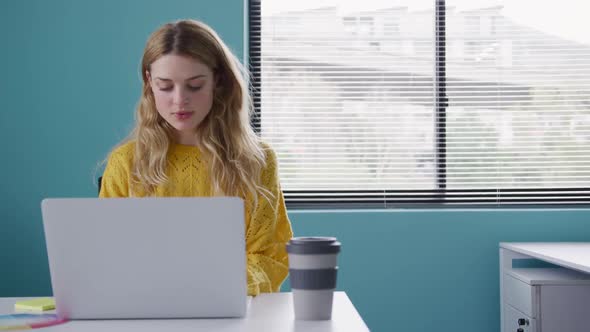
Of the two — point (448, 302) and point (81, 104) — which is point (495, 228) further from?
point (81, 104)

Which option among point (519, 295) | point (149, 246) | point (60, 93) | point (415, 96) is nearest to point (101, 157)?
point (60, 93)

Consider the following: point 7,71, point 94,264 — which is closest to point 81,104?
point 7,71

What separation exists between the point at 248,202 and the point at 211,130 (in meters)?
0.23

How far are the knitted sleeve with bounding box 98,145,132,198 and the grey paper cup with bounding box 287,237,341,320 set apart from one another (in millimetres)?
715

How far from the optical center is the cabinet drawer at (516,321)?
3146 mm

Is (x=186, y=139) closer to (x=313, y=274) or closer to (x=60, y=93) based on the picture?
(x=313, y=274)

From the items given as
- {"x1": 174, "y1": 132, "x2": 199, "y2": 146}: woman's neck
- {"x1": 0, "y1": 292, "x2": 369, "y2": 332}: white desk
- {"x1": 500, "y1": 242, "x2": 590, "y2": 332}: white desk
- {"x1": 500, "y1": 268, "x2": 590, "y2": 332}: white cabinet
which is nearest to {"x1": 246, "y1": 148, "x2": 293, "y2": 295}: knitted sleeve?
{"x1": 174, "y1": 132, "x2": 199, "y2": 146}: woman's neck

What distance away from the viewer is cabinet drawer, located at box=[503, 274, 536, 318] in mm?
3145

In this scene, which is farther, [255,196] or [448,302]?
[448,302]

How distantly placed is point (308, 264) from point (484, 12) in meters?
2.68

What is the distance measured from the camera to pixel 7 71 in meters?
3.64

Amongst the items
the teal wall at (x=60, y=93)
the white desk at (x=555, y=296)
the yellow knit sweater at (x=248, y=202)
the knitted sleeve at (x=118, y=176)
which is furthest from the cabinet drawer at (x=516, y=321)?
the knitted sleeve at (x=118, y=176)

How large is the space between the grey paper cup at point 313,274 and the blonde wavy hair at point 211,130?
1.79 feet

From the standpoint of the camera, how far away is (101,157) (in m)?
3.65
